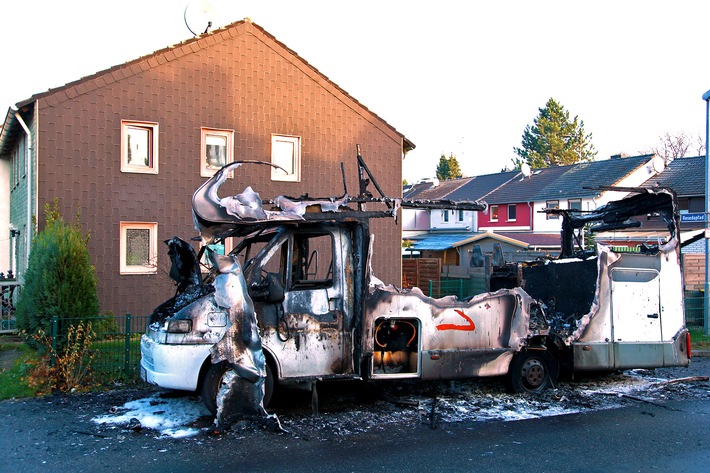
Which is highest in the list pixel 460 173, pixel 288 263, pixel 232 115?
pixel 460 173

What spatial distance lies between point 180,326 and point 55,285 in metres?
3.55

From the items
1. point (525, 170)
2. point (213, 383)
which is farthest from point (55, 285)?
point (525, 170)

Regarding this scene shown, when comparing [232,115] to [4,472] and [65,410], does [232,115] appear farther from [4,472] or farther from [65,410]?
[4,472]

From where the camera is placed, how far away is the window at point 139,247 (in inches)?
607

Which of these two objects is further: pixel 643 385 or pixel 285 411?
pixel 643 385

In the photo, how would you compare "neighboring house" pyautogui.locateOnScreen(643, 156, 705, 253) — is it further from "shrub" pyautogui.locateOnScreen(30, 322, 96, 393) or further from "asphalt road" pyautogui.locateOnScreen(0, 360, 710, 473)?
"shrub" pyautogui.locateOnScreen(30, 322, 96, 393)

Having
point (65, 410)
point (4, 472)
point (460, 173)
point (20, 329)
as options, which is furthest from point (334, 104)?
point (460, 173)

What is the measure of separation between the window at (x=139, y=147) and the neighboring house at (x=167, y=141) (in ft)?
0.08

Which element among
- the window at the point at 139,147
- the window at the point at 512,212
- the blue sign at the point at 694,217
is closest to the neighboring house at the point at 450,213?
the window at the point at 512,212

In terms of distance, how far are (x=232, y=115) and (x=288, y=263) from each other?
9.62 meters

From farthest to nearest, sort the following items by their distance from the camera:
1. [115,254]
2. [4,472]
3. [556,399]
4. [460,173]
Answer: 1. [460,173]
2. [115,254]
3. [556,399]
4. [4,472]

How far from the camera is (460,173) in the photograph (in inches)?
2931

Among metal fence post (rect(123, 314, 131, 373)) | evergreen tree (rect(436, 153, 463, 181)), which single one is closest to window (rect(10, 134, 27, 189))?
metal fence post (rect(123, 314, 131, 373))

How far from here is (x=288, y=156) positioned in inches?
691
